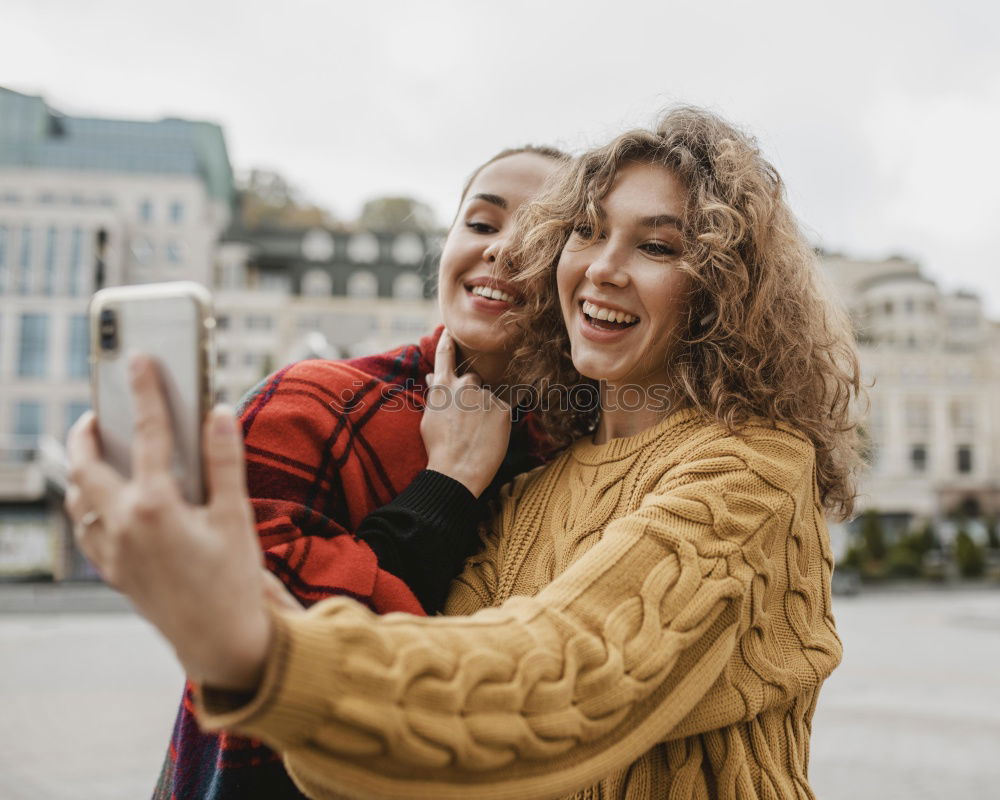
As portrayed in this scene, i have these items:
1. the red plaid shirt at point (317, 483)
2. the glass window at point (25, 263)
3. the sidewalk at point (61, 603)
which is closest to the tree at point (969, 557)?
the sidewalk at point (61, 603)

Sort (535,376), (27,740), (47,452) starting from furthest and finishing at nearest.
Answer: (47,452), (27,740), (535,376)

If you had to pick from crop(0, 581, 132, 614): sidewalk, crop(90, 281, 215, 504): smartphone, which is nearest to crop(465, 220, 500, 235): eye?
crop(90, 281, 215, 504): smartphone

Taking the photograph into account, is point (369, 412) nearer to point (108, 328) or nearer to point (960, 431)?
point (108, 328)

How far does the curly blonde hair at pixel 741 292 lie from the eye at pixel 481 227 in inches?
13.8

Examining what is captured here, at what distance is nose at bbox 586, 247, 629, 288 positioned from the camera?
78.4 inches

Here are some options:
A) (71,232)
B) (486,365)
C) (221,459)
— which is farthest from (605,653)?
(71,232)

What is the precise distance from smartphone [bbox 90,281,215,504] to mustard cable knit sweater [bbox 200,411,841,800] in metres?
0.24

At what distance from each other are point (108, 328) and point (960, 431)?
170 ft

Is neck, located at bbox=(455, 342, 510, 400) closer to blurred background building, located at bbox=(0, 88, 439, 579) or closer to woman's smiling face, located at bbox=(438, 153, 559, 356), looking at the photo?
woman's smiling face, located at bbox=(438, 153, 559, 356)

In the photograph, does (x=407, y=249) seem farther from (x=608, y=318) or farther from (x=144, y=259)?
(x=608, y=318)

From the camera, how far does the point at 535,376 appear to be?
2.56m

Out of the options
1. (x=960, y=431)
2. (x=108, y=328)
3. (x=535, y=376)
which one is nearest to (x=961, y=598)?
(x=960, y=431)

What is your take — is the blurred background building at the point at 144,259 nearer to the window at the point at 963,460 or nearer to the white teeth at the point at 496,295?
the window at the point at 963,460

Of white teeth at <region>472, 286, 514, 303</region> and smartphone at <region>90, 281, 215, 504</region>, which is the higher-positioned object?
smartphone at <region>90, 281, 215, 504</region>
